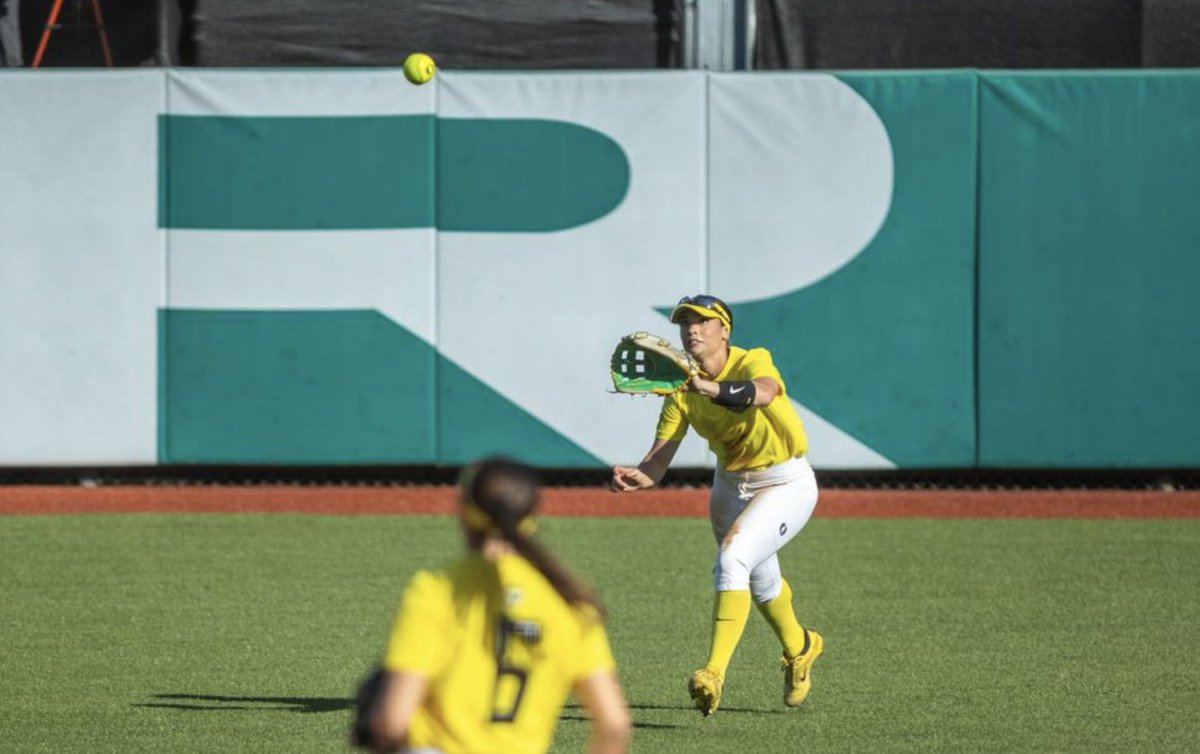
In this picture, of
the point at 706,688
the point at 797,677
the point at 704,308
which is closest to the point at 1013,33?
the point at 704,308

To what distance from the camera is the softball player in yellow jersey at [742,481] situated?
771 centimetres

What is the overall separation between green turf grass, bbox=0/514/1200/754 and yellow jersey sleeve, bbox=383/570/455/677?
3.39m

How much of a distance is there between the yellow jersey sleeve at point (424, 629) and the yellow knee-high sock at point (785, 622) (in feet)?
13.8

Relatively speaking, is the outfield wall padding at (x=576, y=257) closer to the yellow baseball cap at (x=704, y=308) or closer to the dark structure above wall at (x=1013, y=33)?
the dark structure above wall at (x=1013, y=33)

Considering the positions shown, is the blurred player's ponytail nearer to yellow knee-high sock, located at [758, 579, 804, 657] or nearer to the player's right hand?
the player's right hand

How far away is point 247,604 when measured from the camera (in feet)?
35.2

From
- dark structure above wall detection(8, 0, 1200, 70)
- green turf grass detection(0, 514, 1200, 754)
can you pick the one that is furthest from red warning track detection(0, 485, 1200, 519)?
dark structure above wall detection(8, 0, 1200, 70)

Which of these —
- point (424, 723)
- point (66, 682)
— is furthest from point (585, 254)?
point (424, 723)

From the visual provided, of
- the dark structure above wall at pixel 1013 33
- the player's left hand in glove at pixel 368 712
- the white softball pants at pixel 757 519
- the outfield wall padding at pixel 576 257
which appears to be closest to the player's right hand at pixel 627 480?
the white softball pants at pixel 757 519

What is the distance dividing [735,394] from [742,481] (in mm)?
847

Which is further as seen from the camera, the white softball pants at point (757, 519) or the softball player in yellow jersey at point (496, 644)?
the white softball pants at point (757, 519)

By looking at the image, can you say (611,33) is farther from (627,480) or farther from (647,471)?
(627,480)

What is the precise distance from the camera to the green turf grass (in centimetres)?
758

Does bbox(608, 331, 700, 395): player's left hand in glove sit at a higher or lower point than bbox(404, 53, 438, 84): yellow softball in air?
lower
